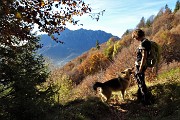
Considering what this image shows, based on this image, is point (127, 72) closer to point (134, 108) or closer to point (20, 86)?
point (134, 108)

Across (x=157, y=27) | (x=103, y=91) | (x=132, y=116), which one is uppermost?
(x=157, y=27)

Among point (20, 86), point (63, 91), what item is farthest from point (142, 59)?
point (63, 91)

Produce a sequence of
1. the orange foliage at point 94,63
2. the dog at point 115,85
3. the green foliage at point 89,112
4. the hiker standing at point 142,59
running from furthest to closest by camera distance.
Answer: the orange foliage at point 94,63, the dog at point 115,85, the green foliage at point 89,112, the hiker standing at point 142,59

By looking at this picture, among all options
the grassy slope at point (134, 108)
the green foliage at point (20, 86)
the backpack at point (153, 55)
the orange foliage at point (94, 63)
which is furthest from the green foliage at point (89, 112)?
the orange foliage at point (94, 63)

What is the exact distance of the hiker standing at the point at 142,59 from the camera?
1073 centimetres

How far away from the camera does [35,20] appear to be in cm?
743

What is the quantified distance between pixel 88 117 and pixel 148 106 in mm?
2199

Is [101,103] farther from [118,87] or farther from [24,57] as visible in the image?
[24,57]

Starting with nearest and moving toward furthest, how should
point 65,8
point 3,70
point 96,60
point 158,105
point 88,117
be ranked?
point 65,8 < point 158,105 < point 88,117 < point 3,70 < point 96,60

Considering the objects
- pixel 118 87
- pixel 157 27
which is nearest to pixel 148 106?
pixel 118 87

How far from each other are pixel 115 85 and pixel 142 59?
253 centimetres

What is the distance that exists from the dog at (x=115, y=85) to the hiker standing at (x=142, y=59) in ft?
3.82

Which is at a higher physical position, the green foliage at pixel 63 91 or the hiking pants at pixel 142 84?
the green foliage at pixel 63 91

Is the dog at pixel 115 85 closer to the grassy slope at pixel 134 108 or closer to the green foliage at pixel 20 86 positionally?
the grassy slope at pixel 134 108
